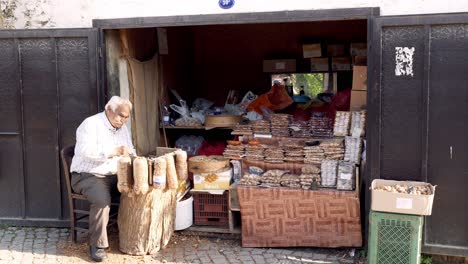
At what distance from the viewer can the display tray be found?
5816 millimetres

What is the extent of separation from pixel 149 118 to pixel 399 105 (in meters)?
3.61

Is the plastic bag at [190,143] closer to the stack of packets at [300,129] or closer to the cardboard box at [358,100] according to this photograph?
the stack of packets at [300,129]

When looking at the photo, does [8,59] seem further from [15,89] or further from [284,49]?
[284,49]

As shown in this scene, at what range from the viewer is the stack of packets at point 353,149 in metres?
6.21

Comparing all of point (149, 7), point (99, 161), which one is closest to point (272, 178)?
point (99, 161)

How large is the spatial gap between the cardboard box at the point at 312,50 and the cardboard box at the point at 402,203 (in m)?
5.06

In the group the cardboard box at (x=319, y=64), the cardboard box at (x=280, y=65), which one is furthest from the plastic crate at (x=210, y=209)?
the cardboard box at (x=319, y=64)

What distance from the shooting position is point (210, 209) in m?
6.57

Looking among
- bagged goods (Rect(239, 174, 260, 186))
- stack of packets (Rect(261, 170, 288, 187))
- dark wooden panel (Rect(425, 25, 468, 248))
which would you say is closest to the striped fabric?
bagged goods (Rect(239, 174, 260, 186))

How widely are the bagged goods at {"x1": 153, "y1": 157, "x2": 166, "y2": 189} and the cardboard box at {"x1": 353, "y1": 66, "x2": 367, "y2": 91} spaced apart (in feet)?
8.63

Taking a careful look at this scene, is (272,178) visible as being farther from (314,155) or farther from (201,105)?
(201,105)

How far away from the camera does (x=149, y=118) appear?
762 centimetres

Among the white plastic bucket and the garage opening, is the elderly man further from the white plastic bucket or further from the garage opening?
the garage opening

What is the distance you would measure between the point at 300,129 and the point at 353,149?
103cm
